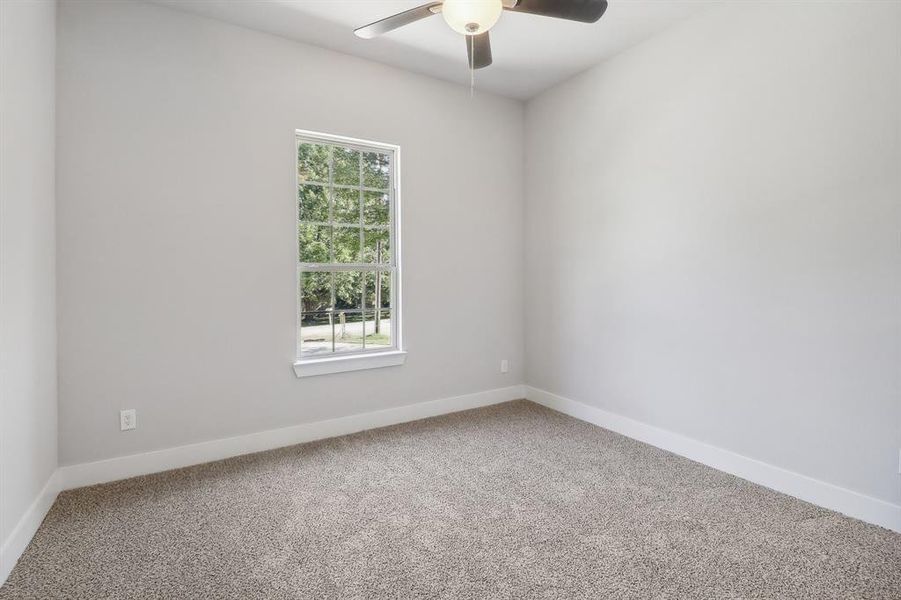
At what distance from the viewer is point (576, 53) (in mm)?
3322

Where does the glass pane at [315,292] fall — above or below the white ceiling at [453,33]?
below

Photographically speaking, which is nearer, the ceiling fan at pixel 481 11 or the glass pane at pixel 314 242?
the ceiling fan at pixel 481 11

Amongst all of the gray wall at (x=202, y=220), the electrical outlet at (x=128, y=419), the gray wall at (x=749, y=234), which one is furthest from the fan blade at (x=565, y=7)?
the electrical outlet at (x=128, y=419)

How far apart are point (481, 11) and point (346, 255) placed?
6.70 ft

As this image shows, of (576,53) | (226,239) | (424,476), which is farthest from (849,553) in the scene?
(226,239)

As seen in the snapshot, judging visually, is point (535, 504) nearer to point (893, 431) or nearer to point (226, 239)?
point (893, 431)

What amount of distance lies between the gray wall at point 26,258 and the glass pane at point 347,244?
1603mm

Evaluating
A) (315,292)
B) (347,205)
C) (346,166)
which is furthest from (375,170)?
(315,292)

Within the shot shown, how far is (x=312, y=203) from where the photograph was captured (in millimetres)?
3307

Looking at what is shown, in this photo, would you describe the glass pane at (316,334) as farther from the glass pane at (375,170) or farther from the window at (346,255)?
the glass pane at (375,170)

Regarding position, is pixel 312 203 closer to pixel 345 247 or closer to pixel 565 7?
pixel 345 247

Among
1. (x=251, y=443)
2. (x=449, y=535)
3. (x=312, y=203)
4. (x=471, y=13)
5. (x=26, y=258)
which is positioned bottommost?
(x=449, y=535)

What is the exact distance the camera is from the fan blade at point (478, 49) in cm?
222

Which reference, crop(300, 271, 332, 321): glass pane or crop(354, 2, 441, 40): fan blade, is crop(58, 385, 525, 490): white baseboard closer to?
crop(300, 271, 332, 321): glass pane
